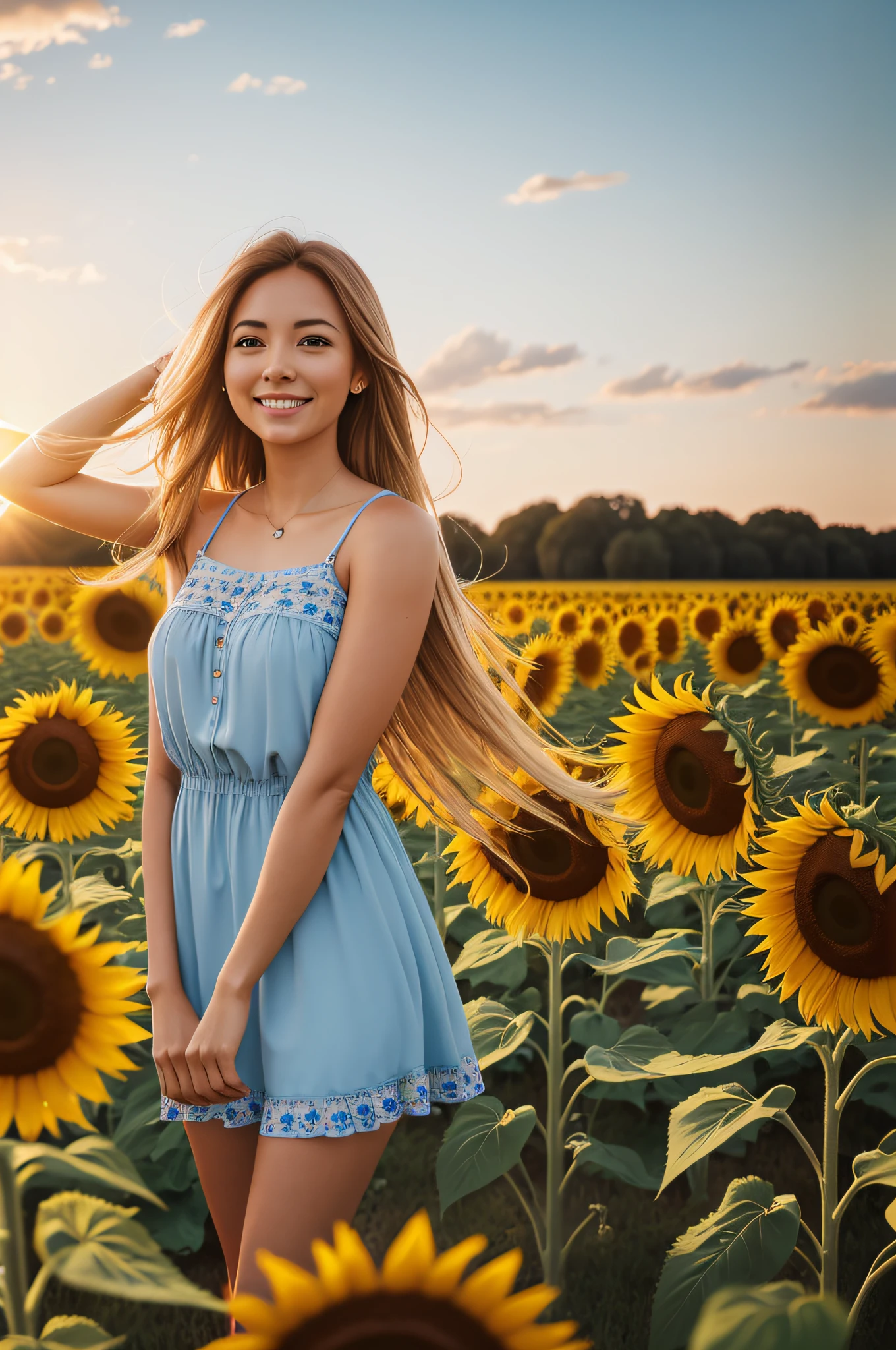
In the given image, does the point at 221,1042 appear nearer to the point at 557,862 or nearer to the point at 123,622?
the point at 557,862

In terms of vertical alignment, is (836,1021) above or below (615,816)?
below

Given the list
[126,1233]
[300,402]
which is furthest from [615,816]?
[126,1233]

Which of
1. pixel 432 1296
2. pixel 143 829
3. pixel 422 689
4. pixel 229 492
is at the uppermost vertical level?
pixel 229 492

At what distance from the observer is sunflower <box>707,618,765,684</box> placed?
8.13m

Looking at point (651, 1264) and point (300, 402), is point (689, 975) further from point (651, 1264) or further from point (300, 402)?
point (300, 402)

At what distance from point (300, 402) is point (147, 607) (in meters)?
4.58

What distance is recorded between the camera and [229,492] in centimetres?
234

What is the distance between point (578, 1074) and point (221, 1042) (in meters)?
3.01

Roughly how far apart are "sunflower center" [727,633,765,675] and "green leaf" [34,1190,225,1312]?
7567mm

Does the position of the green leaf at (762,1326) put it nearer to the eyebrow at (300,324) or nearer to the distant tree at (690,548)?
the eyebrow at (300,324)

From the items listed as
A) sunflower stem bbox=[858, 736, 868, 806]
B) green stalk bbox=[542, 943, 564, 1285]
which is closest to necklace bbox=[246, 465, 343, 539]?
green stalk bbox=[542, 943, 564, 1285]

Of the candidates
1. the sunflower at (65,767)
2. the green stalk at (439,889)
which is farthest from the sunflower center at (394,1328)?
the green stalk at (439,889)

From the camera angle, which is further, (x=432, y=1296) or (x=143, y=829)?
(x=143, y=829)

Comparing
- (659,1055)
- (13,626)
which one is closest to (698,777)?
(659,1055)
